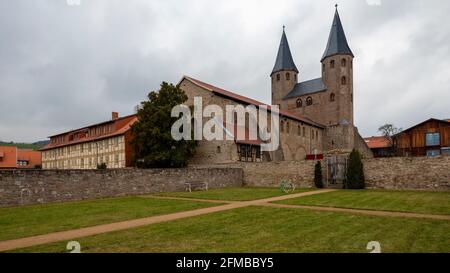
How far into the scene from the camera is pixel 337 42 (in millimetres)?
52969

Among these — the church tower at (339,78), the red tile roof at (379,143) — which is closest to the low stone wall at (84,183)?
the church tower at (339,78)

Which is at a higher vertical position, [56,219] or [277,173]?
[277,173]

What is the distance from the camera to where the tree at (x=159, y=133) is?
29.5 meters

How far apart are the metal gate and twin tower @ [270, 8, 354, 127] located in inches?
1147

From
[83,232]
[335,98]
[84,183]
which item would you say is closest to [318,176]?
[84,183]

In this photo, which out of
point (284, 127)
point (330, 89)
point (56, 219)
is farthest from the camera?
point (330, 89)

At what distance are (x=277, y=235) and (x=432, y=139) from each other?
39429 mm

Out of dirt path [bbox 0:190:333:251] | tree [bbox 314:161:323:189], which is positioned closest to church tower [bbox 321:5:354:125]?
tree [bbox 314:161:323:189]

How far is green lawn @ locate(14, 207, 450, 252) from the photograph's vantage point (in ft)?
21.4

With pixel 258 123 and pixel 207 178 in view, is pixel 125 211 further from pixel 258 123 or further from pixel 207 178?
pixel 258 123

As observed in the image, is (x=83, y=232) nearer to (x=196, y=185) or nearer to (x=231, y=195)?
(x=231, y=195)

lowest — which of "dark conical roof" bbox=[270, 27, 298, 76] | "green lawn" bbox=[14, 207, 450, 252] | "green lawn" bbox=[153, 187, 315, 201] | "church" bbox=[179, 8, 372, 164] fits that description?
"green lawn" bbox=[153, 187, 315, 201]

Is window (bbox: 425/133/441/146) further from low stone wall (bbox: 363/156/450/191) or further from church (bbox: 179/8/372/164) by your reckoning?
low stone wall (bbox: 363/156/450/191)
